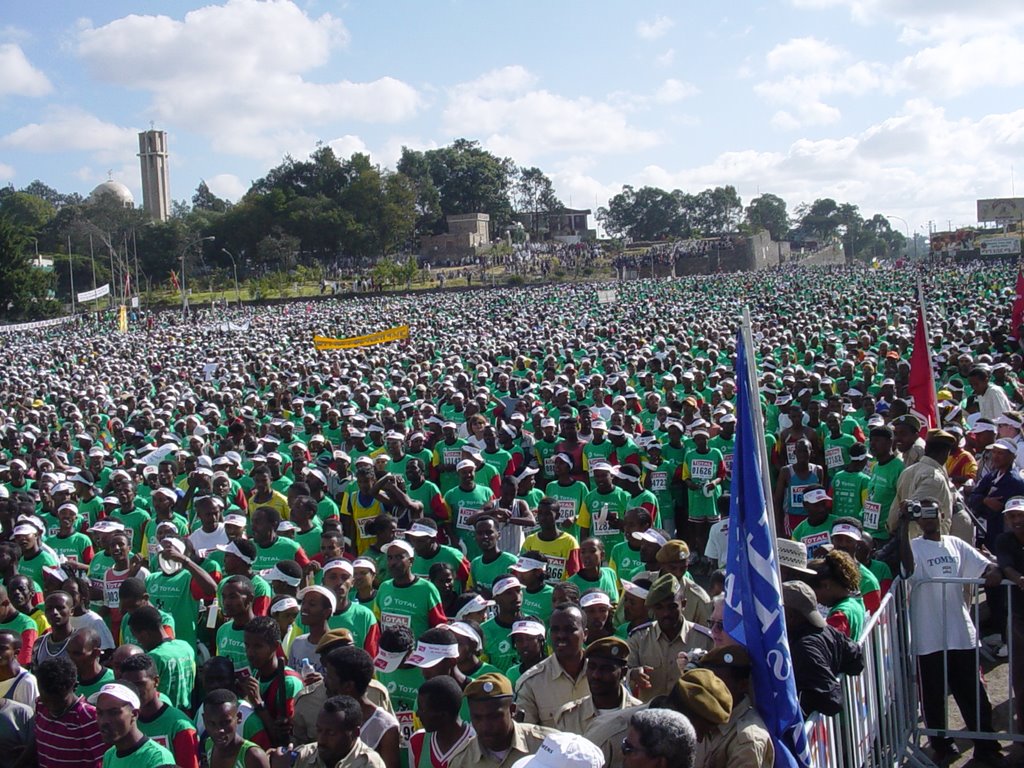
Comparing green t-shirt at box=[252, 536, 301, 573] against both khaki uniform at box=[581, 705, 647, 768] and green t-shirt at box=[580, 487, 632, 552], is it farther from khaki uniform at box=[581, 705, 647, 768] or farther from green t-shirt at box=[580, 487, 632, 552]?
khaki uniform at box=[581, 705, 647, 768]

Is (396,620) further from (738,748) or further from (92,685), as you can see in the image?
(738,748)

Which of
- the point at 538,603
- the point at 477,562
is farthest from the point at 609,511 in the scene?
the point at 538,603

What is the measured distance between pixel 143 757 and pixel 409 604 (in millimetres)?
2016

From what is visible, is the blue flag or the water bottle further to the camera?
the water bottle

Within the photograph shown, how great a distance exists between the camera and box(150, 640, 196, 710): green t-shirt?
5250 mm

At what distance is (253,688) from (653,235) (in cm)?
10070

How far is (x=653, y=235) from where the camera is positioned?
4063 inches

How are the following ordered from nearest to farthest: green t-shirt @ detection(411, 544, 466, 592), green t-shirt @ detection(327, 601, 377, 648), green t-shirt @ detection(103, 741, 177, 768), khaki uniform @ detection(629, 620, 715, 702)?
green t-shirt @ detection(103, 741, 177, 768) < khaki uniform @ detection(629, 620, 715, 702) < green t-shirt @ detection(327, 601, 377, 648) < green t-shirt @ detection(411, 544, 466, 592)

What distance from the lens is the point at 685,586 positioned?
18.2ft

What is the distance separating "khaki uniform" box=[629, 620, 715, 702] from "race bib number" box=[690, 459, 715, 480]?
4.62m

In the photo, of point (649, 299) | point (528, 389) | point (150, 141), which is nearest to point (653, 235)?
point (150, 141)

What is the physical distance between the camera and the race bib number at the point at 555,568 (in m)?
6.77

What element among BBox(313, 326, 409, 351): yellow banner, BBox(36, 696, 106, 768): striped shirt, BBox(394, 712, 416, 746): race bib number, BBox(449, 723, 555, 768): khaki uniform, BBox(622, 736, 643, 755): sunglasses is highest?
BBox(313, 326, 409, 351): yellow banner

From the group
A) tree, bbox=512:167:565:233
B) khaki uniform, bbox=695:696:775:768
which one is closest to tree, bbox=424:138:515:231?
tree, bbox=512:167:565:233
